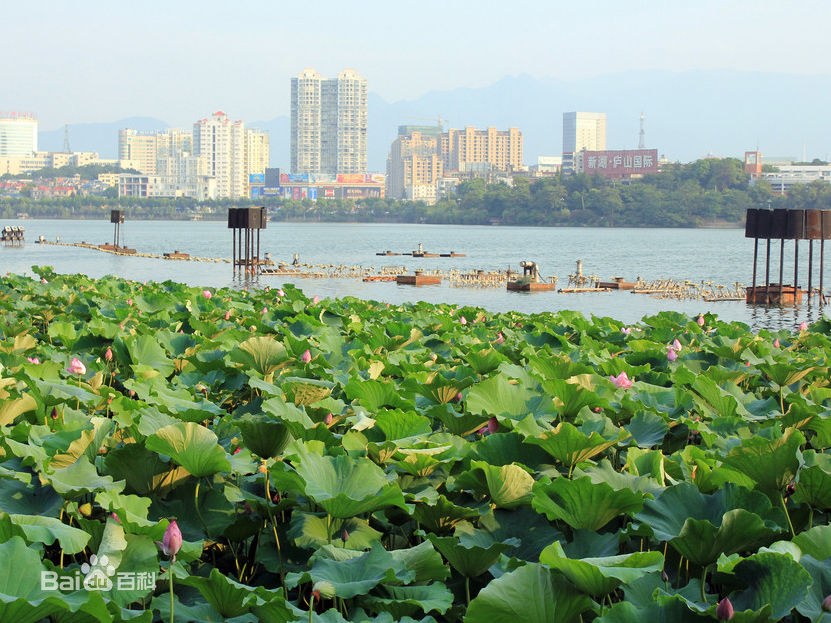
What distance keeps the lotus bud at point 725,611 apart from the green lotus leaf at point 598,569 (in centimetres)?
16

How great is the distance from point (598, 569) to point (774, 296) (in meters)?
29.2

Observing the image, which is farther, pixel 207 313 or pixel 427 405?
pixel 207 313

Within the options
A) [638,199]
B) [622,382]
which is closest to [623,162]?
[638,199]

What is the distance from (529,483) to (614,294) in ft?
112

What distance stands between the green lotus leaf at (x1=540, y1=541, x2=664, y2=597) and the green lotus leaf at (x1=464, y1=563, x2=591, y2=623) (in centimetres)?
2

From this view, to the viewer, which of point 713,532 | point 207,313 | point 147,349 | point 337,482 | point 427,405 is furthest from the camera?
point 207,313

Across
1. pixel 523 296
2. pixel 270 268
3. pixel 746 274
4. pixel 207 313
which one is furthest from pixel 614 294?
pixel 207 313

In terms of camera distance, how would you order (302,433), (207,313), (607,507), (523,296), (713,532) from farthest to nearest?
(523,296) < (207,313) < (302,433) < (607,507) < (713,532)

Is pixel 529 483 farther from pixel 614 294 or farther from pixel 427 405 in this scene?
pixel 614 294

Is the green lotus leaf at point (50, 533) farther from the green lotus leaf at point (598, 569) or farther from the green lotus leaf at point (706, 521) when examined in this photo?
the green lotus leaf at point (706, 521)

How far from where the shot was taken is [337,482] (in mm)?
2303

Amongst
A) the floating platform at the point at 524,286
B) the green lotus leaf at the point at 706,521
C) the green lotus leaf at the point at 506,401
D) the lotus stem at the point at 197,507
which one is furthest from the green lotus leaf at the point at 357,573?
the floating platform at the point at 524,286

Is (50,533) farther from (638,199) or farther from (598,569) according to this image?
(638,199)

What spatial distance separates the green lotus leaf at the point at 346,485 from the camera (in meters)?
2.13
